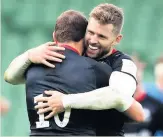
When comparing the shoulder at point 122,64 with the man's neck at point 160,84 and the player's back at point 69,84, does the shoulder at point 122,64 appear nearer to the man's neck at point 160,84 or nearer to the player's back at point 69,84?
the player's back at point 69,84

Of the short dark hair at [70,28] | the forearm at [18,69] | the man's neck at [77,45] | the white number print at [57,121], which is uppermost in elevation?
the short dark hair at [70,28]

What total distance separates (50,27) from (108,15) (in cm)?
519

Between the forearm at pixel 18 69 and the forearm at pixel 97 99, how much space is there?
32cm

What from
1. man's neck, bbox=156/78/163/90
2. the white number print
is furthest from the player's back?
man's neck, bbox=156/78/163/90

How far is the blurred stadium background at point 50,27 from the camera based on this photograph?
27.8ft

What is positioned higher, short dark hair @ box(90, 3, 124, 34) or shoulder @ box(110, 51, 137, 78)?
short dark hair @ box(90, 3, 124, 34)

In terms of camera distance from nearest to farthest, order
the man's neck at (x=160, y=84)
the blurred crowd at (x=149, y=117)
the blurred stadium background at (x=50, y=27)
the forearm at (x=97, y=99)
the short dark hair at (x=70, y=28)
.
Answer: the forearm at (x=97, y=99) → the short dark hair at (x=70, y=28) → the blurred crowd at (x=149, y=117) → the man's neck at (x=160, y=84) → the blurred stadium background at (x=50, y=27)

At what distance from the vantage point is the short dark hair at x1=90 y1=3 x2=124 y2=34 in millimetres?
3510

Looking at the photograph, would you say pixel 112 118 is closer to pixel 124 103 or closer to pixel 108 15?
pixel 124 103

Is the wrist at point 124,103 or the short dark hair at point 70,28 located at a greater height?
the short dark hair at point 70,28

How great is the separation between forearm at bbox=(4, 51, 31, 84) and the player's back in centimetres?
9

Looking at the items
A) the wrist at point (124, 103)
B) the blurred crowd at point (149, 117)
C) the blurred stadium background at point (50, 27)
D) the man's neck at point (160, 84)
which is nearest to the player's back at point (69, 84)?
the wrist at point (124, 103)

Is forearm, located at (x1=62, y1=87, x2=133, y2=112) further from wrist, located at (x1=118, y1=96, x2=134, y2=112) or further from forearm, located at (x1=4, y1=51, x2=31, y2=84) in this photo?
forearm, located at (x1=4, y1=51, x2=31, y2=84)

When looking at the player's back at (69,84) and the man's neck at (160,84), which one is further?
the man's neck at (160,84)
